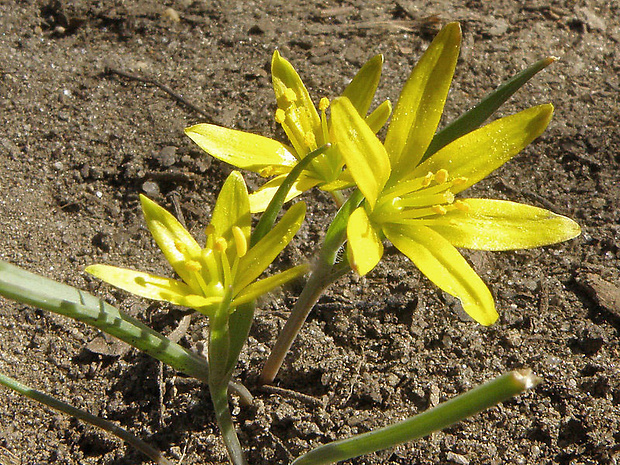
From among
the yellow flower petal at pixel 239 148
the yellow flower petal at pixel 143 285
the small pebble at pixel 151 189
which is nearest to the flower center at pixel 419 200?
the yellow flower petal at pixel 239 148

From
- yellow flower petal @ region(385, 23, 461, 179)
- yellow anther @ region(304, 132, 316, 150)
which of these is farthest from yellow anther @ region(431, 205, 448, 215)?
yellow anther @ region(304, 132, 316, 150)

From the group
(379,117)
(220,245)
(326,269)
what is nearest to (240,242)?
(220,245)

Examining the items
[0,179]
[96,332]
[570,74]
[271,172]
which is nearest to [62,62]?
[0,179]

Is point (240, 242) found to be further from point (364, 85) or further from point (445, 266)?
point (364, 85)

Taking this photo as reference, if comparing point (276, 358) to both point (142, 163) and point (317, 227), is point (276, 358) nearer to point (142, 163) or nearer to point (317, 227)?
point (317, 227)

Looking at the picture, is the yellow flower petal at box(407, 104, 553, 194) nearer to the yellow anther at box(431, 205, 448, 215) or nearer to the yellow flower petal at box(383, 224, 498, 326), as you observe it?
the yellow anther at box(431, 205, 448, 215)

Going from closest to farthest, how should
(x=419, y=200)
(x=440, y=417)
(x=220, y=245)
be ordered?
(x=440, y=417), (x=220, y=245), (x=419, y=200)

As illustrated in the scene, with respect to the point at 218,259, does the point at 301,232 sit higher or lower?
lower
